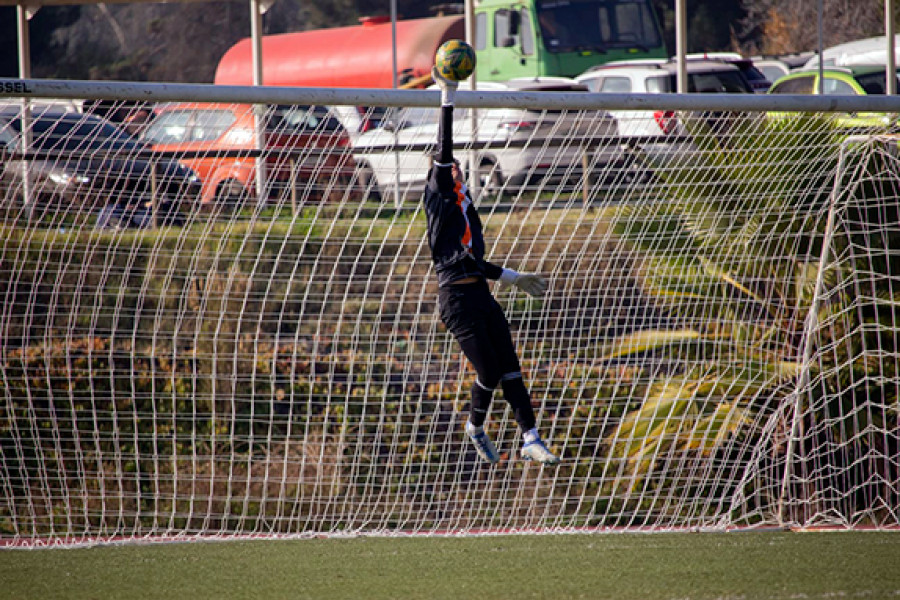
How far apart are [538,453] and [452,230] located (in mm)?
1359

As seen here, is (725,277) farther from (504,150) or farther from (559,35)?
(559,35)

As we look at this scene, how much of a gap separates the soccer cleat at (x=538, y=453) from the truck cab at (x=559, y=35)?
13.0 metres

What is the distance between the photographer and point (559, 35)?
18.6 m

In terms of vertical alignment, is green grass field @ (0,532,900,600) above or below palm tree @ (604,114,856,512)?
below

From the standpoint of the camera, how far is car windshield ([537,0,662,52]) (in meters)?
18.5

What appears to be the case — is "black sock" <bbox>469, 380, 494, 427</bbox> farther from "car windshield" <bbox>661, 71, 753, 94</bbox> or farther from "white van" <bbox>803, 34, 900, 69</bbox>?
"white van" <bbox>803, 34, 900, 69</bbox>

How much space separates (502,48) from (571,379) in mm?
10595

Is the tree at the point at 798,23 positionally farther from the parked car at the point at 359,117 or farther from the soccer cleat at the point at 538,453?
the soccer cleat at the point at 538,453

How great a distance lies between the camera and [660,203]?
8.43m

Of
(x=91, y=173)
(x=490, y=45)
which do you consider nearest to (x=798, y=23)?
(x=490, y=45)

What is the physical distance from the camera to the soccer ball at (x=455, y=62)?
19.4ft

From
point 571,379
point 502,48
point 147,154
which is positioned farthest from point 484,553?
point 502,48

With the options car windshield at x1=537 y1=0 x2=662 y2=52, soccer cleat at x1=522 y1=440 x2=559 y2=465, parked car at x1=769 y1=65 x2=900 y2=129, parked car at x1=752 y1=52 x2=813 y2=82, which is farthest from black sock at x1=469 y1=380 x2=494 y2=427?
parked car at x1=752 y1=52 x2=813 y2=82

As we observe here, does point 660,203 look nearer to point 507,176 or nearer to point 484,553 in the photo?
point 507,176
